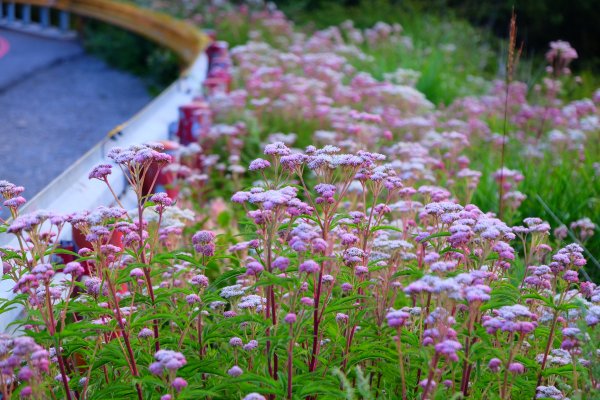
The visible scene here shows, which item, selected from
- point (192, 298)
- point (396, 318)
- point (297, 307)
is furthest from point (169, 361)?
point (297, 307)

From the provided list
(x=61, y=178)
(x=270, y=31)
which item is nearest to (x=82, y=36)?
(x=270, y=31)

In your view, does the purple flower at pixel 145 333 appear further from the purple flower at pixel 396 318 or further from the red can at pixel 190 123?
the red can at pixel 190 123

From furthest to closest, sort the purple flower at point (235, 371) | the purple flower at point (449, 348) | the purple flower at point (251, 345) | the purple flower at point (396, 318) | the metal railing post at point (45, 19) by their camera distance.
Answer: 1. the metal railing post at point (45, 19)
2. the purple flower at point (251, 345)
3. the purple flower at point (235, 371)
4. the purple flower at point (396, 318)
5. the purple flower at point (449, 348)

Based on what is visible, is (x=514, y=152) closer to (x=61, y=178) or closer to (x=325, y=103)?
(x=325, y=103)

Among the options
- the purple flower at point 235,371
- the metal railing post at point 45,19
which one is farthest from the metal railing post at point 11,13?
the purple flower at point 235,371

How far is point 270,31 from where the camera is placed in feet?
49.6

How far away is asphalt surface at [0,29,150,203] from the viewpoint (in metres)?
8.20

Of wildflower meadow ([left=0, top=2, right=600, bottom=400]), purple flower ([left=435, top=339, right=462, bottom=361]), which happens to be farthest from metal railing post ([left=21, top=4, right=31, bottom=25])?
purple flower ([left=435, top=339, right=462, bottom=361])

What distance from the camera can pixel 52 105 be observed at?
11008mm

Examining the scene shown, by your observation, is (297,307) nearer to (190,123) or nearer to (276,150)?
(276,150)

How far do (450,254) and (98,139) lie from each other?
630 centimetres

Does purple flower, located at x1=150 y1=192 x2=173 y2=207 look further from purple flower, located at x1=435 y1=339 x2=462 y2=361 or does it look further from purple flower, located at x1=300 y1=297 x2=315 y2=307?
purple flower, located at x1=435 y1=339 x2=462 y2=361

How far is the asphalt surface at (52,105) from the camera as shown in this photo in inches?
323

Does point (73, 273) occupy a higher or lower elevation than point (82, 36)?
higher
